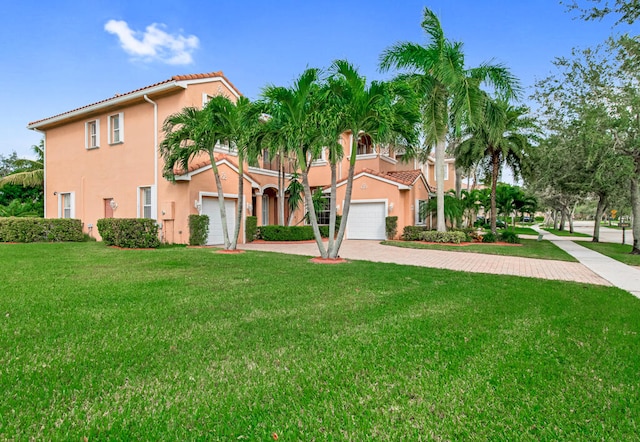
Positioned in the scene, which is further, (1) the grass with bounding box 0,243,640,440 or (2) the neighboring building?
(2) the neighboring building

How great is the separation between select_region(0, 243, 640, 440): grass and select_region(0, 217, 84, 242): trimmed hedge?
10.7 metres

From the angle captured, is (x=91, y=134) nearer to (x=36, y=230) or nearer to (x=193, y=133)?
(x=36, y=230)

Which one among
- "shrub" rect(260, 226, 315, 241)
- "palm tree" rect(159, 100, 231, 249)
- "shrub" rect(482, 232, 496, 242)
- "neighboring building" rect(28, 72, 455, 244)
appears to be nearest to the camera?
"palm tree" rect(159, 100, 231, 249)

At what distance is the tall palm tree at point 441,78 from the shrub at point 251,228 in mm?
9635

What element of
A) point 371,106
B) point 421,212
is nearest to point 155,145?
point 371,106

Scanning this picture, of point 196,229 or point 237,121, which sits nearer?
point 237,121

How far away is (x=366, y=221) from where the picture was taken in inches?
848

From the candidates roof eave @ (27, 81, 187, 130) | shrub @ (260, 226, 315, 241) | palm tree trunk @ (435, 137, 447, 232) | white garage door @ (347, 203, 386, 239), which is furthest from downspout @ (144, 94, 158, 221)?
palm tree trunk @ (435, 137, 447, 232)

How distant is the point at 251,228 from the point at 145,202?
16.9ft

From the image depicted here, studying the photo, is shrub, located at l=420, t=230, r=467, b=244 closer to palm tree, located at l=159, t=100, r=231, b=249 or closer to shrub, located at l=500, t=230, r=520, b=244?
shrub, located at l=500, t=230, r=520, b=244

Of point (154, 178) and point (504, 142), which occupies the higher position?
point (504, 142)

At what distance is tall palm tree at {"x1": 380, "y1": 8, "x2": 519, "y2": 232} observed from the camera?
15039mm

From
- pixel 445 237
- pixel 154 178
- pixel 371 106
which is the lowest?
pixel 445 237

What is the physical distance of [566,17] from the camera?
8016mm
